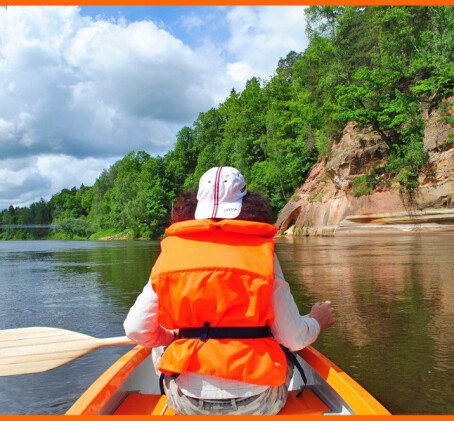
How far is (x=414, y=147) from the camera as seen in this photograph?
2328cm

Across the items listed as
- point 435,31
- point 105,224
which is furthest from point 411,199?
point 105,224

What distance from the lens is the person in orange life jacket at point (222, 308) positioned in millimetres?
1719

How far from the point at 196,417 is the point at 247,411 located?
22cm

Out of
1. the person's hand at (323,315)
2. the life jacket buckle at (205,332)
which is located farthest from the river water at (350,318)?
the life jacket buckle at (205,332)

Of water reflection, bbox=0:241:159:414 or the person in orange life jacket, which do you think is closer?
the person in orange life jacket

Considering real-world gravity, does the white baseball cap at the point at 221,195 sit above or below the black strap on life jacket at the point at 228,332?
above

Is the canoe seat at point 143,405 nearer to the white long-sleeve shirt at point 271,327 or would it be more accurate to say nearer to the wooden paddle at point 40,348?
the white long-sleeve shirt at point 271,327

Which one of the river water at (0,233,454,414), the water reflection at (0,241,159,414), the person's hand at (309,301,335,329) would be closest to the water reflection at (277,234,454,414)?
the river water at (0,233,454,414)

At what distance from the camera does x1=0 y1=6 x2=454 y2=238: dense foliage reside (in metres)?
24.4

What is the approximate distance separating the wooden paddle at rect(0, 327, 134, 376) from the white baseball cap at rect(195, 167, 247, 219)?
1.68 m

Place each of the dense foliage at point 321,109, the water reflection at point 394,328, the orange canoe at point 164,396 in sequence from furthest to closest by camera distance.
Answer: the dense foliage at point 321,109 < the water reflection at point 394,328 < the orange canoe at point 164,396

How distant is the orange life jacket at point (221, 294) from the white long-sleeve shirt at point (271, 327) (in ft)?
0.18

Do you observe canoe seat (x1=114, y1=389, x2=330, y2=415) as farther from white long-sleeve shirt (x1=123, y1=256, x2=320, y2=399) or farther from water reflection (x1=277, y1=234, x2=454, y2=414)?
water reflection (x1=277, y1=234, x2=454, y2=414)

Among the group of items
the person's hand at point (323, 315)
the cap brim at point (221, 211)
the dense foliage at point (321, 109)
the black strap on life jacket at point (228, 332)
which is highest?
the dense foliage at point (321, 109)
